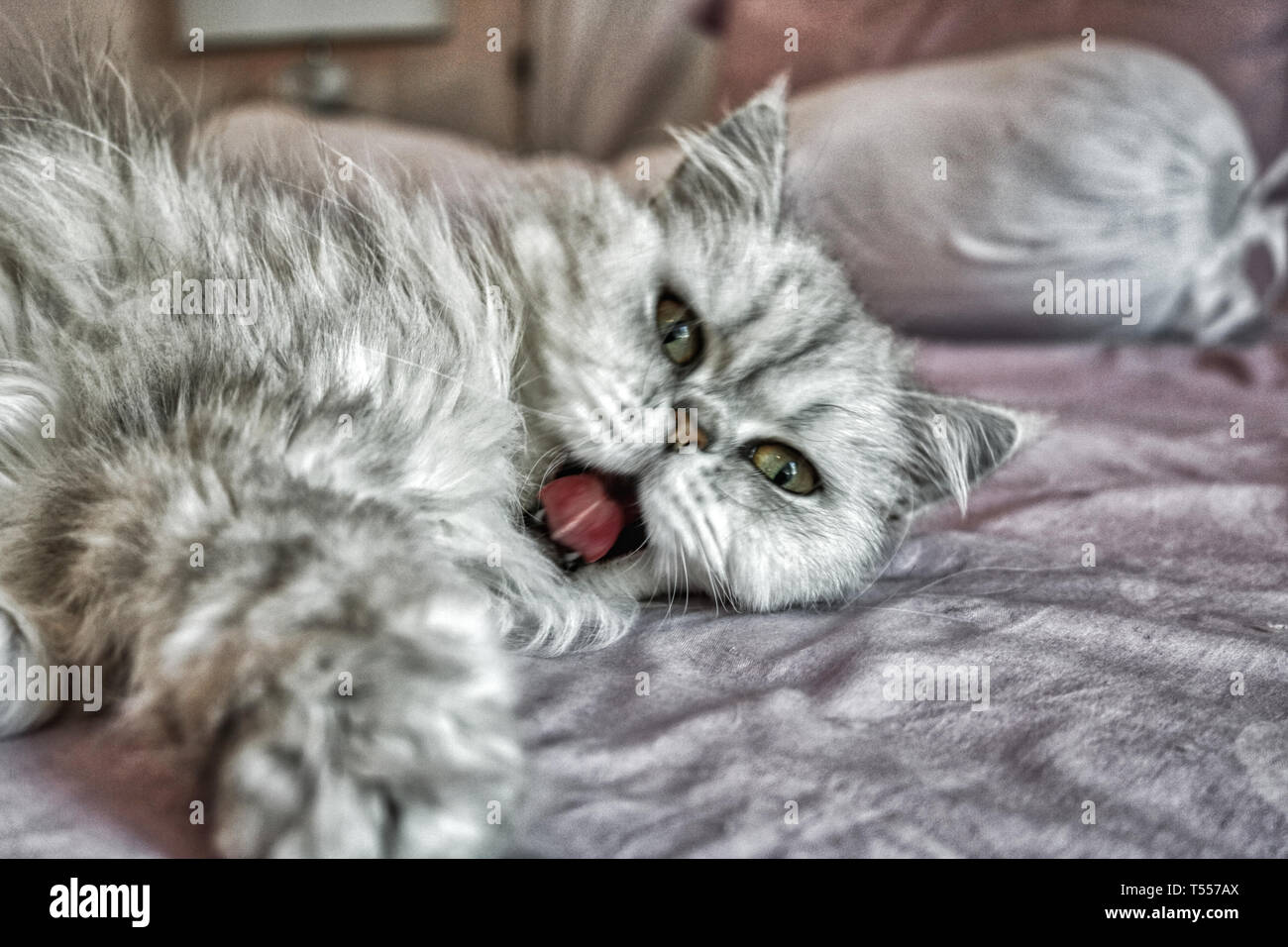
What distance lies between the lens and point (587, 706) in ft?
2.92

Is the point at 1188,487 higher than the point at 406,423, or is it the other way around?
the point at 406,423

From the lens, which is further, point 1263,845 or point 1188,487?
point 1188,487

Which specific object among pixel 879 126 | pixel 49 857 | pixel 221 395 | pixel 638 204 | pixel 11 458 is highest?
pixel 879 126

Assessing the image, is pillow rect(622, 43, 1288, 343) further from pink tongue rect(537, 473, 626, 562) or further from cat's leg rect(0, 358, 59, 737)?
cat's leg rect(0, 358, 59, 737)

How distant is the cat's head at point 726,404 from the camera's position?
1115 mm

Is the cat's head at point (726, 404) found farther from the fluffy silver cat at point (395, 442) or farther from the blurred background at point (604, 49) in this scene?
the blurred background at point (604, 49)

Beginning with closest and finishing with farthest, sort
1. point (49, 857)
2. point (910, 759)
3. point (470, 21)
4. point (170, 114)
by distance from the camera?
point (49, 857), point (910, 759), point (170, 114), point (470, 21)

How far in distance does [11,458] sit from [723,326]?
828mm

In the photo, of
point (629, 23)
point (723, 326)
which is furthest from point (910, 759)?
point (629, 23)

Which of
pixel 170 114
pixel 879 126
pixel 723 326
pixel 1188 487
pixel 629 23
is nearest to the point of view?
pixel 723 326

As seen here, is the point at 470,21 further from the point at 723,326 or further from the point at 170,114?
the point at 723,326

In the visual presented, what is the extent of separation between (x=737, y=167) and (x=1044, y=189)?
1.26 metres

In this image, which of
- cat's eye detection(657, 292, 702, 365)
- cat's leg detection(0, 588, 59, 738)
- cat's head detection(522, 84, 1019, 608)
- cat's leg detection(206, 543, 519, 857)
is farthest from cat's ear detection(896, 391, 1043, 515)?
cat's leg detection(0, 588, 59, 738)

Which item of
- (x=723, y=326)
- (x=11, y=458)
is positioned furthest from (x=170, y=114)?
(x=723, y=326)
